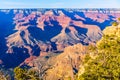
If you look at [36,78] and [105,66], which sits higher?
[105,66]

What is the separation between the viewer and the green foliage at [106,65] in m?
35.5

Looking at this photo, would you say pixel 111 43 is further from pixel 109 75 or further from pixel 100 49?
pixel 109 75

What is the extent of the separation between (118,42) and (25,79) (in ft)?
70.2

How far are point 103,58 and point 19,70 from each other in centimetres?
1889

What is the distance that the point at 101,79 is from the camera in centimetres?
3481

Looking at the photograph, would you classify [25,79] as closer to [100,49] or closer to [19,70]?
[19,70]

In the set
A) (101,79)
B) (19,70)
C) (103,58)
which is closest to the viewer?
(101,79)

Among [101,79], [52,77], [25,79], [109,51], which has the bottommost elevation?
[52,77]

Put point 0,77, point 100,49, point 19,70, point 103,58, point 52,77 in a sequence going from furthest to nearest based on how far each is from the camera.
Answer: point 52,77 → point 0,77 → point 19,70 → point 100,49 → point 103,58

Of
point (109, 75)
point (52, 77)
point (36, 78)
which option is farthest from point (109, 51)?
point (52, 77)

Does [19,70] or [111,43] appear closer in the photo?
[111,43]

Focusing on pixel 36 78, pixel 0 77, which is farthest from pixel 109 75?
pixel 0 77

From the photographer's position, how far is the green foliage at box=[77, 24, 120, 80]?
35500 millimetres

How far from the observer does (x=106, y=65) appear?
121ft
